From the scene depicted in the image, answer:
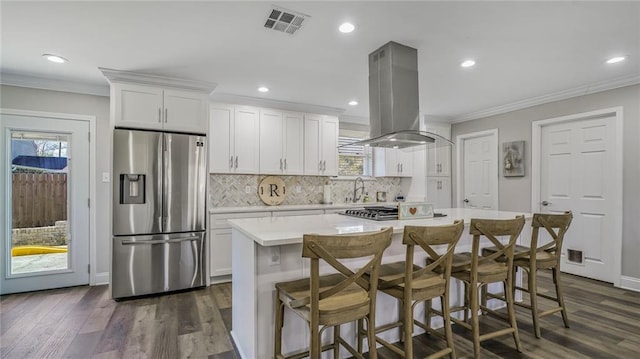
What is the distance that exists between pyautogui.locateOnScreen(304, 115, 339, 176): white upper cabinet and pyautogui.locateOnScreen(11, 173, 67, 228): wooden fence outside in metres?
3.10

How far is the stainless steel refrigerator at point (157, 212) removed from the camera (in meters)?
3.35

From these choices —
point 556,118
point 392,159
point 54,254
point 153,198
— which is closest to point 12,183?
point 54,254

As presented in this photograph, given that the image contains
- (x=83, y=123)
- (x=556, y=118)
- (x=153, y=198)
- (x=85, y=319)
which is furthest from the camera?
(x=556, y=118)

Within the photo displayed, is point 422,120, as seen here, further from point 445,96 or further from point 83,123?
point 83,123

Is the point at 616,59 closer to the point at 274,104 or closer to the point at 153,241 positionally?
the point at 274,104

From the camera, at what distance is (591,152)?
396 cm

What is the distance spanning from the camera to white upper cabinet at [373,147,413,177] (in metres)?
5.50

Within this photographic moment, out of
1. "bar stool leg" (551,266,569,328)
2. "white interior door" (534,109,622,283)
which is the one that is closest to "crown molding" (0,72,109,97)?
"bar stool leg" (551,266,569,328)

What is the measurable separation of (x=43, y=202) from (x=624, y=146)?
6.87 meters

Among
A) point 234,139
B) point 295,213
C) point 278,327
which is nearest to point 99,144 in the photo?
point 234,139

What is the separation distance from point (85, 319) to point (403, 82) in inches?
141

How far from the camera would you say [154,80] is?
11.3ft

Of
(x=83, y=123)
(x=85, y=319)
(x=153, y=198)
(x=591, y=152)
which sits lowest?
(x=85, y=319)

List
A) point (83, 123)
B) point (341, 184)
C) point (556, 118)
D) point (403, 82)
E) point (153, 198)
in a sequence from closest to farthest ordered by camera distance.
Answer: point (403, 82), point (153, 198), point (83, 123), point (556, 118), point (341, 184)
